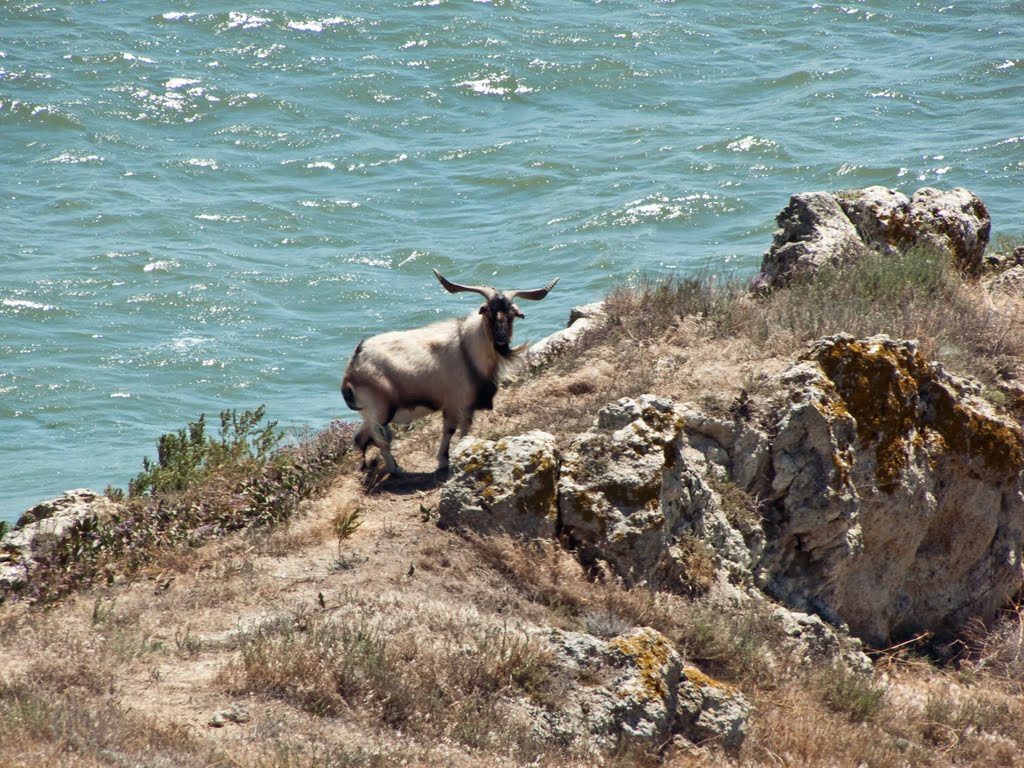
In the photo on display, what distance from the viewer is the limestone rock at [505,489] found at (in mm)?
9070

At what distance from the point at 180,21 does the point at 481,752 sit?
114ft

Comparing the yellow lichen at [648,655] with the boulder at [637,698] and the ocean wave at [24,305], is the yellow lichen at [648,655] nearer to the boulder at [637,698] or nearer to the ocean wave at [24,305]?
the boulder at [637,698]

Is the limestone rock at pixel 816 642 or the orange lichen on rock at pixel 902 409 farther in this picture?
the orange lichen on rock at pixel 902 409

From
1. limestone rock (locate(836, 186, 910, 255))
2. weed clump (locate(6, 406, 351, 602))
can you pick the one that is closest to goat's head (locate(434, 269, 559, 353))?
weed clump (locate(6, 406, 351, 602))

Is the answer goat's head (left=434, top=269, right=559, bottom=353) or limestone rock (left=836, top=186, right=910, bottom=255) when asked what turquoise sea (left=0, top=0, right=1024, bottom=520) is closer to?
limestone rock (left=836, top=186, right=910, bottom=255)

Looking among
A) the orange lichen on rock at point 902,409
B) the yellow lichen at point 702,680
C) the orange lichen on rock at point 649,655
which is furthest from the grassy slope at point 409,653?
the orange lichen on rock at point 902,409

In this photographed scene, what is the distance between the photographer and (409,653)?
7.47m

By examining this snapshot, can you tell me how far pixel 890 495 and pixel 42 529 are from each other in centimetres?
701

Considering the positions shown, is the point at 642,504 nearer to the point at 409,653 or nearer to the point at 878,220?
the point at 409,653

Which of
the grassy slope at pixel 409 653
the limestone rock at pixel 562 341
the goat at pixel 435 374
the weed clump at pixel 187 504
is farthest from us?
the limestone rock at pixel 562 341

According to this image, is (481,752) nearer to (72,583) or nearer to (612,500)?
(612,500)

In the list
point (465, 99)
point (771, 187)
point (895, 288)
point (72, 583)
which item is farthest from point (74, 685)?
point (465, 99)

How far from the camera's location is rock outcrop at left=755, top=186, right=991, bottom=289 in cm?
1388

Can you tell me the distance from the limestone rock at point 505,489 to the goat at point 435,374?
1586 millimetres
